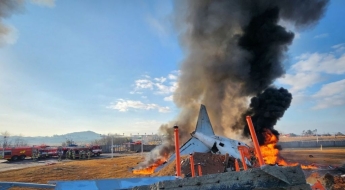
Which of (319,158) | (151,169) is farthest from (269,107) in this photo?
(151,169)

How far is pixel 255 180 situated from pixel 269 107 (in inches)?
864

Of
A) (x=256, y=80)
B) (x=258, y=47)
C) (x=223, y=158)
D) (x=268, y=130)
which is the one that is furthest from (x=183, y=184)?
(x=258, y=47)

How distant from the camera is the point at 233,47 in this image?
27141 mm

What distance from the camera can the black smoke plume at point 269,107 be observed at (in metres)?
Answer: 22.9

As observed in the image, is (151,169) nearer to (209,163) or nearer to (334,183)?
(209,163)

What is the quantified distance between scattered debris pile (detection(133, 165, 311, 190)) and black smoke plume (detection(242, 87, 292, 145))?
71.2 feet

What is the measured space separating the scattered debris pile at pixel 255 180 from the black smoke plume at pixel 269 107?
71.2 ft

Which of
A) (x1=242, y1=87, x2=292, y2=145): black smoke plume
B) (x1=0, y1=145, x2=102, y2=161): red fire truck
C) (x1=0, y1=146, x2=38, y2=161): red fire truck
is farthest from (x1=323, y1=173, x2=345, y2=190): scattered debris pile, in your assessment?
(x1=0, y1=146, x2=38, y2=161): red fire truck

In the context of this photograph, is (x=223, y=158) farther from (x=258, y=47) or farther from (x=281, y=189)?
(x=258, y=47)

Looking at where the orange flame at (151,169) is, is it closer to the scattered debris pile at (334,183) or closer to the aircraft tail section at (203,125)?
the aircraft tail section at (203,125)

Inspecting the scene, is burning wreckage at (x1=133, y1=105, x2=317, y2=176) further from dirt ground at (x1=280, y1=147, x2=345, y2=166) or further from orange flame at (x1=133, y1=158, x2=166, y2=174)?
dirt ground at (x1=280, y1=147, x2=345, y2=166)

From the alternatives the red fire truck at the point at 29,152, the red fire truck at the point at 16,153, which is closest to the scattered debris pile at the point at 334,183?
the red fire truck at the point at 29,152

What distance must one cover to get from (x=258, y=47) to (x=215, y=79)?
627 cm

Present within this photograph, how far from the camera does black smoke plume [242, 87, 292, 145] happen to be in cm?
2292
